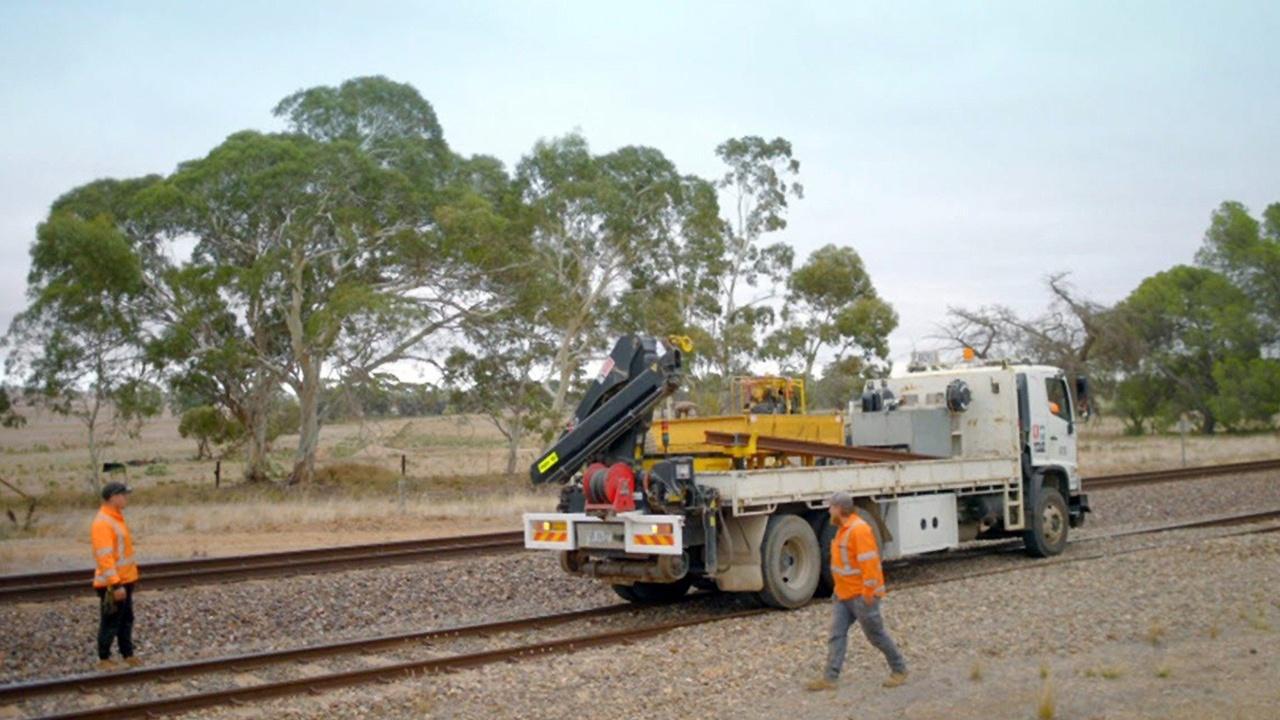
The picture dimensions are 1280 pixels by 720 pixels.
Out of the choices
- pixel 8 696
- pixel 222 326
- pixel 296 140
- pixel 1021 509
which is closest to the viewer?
pixel 8 696

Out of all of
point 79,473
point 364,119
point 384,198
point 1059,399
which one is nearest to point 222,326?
point 384,198

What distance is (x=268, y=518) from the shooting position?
25.5m

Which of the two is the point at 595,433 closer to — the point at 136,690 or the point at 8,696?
the point at 136,690

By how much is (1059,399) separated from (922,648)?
324 inches

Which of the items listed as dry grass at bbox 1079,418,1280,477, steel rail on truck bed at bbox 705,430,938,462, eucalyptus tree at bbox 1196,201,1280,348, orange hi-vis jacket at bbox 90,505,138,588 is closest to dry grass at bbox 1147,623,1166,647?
steel rail on truck bed at bbox 705,430,938,462

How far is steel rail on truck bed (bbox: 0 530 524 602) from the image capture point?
1477 cm

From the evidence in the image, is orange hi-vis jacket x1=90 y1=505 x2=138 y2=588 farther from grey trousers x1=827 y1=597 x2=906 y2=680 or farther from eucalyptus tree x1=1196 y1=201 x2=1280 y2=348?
eucalyptus tree x1=1196 y1=201 x2=1280 y2=348

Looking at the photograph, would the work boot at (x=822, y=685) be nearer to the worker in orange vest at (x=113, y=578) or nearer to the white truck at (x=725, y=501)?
the white truck at (x=725, y=501)

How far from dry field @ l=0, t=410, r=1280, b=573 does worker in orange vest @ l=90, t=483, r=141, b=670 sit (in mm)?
8603

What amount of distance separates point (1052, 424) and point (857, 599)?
30.4 feet

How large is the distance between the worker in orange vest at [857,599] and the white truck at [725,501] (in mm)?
2740

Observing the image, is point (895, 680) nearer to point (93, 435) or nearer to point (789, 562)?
point (789, 562)

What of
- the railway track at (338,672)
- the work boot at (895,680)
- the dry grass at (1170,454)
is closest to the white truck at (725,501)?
the railway track at (338,672)

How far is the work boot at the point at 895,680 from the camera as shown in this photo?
893cm
